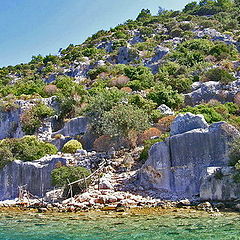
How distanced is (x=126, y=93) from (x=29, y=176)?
550 inches

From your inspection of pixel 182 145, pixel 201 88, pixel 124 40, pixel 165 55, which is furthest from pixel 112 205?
pixel 124 40

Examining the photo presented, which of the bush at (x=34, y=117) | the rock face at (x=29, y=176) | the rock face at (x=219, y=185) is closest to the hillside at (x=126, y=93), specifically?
the bush at (x=34, y=117)

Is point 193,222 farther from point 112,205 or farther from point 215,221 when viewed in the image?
point 112,205

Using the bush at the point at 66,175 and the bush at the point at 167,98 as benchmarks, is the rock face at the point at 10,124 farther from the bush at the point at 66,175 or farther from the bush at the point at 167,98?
the bush at the point at 66,175

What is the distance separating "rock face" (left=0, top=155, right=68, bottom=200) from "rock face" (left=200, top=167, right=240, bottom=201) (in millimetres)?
9417

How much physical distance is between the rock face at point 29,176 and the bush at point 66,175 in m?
2.01

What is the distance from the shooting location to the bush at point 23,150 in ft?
71.5

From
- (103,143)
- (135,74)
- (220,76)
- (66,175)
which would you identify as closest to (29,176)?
(66,175)

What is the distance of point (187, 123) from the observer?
715 inches

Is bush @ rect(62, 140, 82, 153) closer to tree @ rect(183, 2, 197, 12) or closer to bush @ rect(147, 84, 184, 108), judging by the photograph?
bush @ rect(147, 84, 184, 108)

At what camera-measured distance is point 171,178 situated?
56.6 ft

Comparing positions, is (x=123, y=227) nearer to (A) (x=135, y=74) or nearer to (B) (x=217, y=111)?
(B) (x=217, y=111)

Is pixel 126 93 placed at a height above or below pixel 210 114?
above

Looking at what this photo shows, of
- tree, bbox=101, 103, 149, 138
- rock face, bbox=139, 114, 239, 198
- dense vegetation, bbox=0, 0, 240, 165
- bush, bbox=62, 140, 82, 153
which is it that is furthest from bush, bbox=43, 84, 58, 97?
rock face, bbox=139, 114, 239, 198
